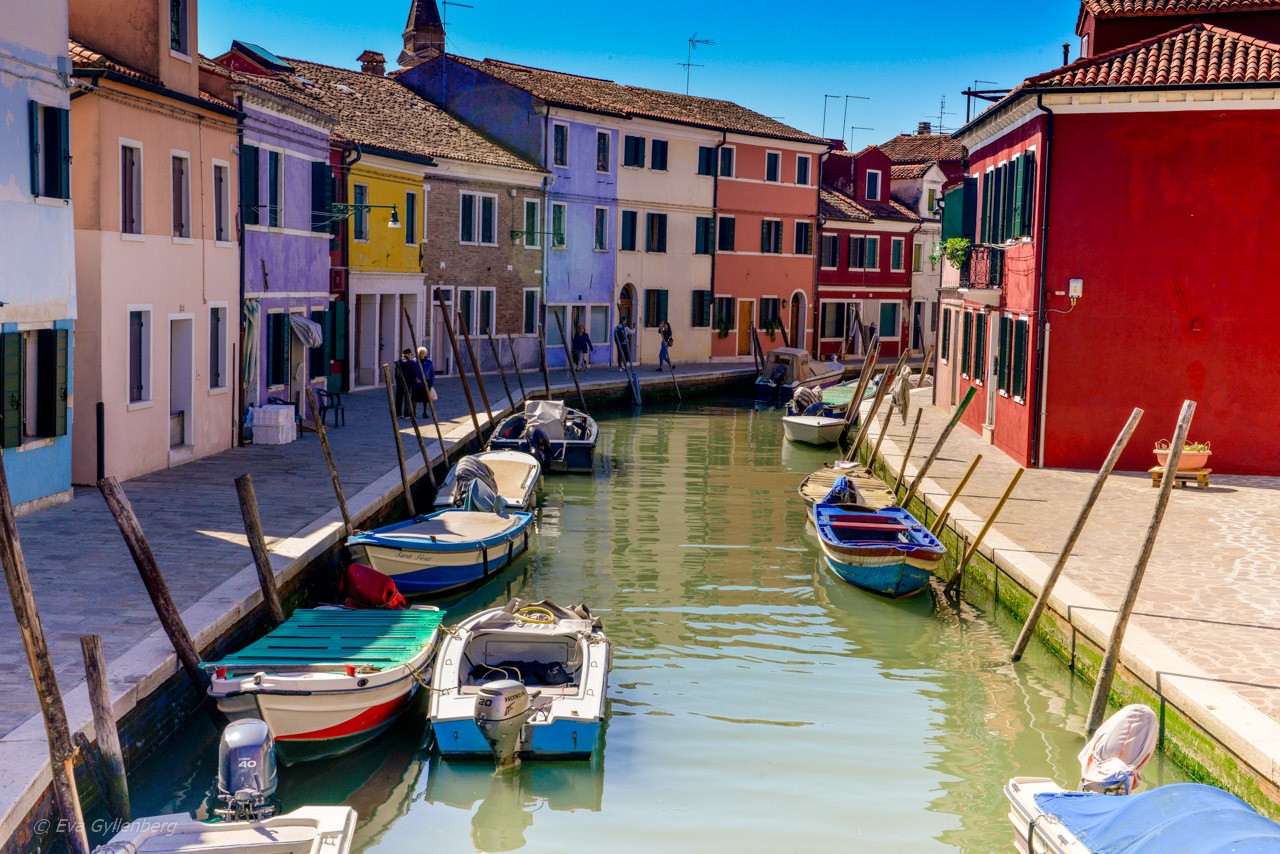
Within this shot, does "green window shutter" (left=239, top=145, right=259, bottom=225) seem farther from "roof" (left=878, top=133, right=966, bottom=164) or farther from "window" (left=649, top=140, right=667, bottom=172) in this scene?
"roof" (left=878, top=133, right=966, bottom=164)

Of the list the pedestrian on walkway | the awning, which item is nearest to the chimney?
the pedestrian on walkway

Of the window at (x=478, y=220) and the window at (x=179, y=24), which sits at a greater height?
the window at (x=179, y=24)

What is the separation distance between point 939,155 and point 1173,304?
120 ft

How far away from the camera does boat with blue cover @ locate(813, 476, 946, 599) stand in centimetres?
1573

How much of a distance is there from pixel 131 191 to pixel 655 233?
27.8 metres

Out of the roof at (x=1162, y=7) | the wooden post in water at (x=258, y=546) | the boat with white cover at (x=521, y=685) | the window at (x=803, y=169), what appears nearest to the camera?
the boat with white cover at (x=521, y=685)

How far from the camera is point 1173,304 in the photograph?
67.9ft

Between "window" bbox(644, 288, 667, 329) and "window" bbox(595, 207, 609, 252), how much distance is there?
2.33 metres

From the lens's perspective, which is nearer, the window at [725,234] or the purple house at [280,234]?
the purple house at [280,234]

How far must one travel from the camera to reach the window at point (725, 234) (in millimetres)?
46531

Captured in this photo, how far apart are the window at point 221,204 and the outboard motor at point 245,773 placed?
1374 cm

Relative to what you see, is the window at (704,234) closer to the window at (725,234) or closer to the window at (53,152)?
the window at (725,234)

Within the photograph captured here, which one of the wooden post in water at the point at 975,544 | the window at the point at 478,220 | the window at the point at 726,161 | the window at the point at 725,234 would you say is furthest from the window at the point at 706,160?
the wooden post in water at the point at 975,544

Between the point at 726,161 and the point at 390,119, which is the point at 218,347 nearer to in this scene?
the point at 390,119
